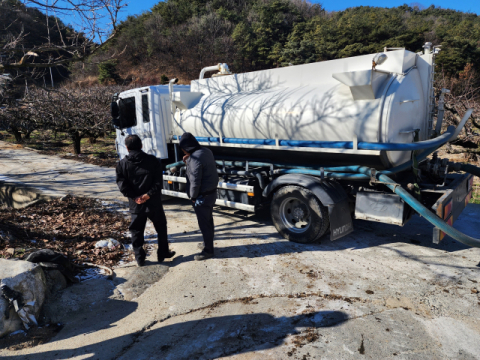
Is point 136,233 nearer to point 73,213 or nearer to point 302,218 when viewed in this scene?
point 302,218

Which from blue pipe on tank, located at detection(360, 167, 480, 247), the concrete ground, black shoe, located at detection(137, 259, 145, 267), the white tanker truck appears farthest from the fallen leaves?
blue pipe on tank, located at detection(360, 167, 480, 247)

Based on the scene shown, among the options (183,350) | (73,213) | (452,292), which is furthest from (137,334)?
(73,213)

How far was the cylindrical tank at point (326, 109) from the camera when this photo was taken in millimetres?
4461

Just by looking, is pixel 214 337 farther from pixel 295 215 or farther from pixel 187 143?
pixel 295 215

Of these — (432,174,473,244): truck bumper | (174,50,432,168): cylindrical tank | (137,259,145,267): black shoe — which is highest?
(174,50,432,168): cylindrical tank

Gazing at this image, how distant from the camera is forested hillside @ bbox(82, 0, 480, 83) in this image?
3904 centimetres

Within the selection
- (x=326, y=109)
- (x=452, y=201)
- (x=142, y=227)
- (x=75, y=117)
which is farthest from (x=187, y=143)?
(x=75, y=117)

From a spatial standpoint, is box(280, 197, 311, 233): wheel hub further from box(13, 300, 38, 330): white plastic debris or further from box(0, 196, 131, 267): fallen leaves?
box(13, 300, 38, 330): white plastic debris

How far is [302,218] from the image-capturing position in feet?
17.9

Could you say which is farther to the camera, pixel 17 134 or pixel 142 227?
pixel 17 134

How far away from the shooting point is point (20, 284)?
3.28m

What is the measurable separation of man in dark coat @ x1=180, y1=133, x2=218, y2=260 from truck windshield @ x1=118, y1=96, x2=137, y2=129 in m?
3.80

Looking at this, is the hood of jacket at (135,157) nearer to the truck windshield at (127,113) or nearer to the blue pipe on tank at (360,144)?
the blue pipe on tank at (360,144)

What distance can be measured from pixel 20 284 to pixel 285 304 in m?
2.74
